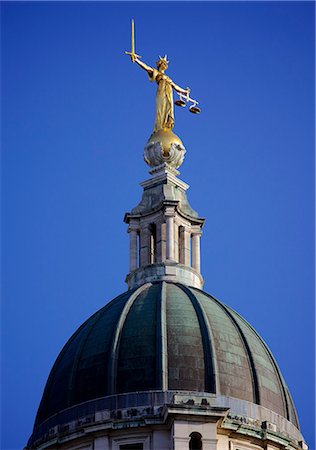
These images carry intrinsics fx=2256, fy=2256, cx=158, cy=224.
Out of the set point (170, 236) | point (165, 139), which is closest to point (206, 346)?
point (170, 236)

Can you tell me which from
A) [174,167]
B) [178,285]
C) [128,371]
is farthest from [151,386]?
[174,167]

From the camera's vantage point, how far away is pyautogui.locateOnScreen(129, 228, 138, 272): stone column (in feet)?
369

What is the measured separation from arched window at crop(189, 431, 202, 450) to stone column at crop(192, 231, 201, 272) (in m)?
14.9

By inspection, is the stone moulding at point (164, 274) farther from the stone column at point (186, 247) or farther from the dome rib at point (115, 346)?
the dome rib at point (115, 346)

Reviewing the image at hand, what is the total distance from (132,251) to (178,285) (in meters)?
4.62

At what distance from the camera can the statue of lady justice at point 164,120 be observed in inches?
4564

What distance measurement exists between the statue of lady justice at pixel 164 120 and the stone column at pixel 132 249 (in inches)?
175

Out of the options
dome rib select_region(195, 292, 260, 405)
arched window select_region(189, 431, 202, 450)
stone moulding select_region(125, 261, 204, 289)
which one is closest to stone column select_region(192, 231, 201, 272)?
stone moulding select_region(125, 261, 204, 289)

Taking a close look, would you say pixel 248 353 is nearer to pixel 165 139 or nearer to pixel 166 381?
pixel 166 381

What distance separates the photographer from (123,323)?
347ft

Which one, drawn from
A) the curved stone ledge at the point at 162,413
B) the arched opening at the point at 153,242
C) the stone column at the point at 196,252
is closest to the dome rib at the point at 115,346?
the curved stone ledge at the point at 162,413

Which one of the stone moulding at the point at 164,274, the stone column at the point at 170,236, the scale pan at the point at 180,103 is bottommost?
the stone moulding at the point at 164,274

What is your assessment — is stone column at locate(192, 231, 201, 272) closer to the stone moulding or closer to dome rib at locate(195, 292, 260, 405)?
the stone moulding

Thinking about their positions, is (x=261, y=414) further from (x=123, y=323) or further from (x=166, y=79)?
(x=166, y=79)
